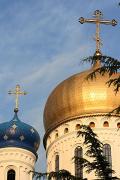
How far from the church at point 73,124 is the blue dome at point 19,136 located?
0.43 metres

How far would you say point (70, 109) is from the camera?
20.2 metres

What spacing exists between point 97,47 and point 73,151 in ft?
16.2

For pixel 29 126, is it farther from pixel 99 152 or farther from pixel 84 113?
pixel 99 152

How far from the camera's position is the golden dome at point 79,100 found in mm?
19891

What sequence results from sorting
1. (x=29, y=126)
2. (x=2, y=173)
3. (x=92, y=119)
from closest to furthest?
1. (x=92, y=119)
2. (x=2, y=173)
3. (x=29, y=126)

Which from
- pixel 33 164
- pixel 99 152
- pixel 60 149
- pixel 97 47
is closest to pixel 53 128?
pixel 60 149

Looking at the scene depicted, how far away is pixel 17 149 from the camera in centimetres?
2216

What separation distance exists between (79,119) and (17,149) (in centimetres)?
346

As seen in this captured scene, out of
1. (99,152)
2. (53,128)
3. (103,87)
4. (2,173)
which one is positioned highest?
(103,87)

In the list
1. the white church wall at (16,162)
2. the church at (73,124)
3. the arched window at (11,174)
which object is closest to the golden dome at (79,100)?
the church at (73,124)

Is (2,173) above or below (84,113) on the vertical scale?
below

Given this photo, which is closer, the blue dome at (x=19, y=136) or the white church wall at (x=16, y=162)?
the white church wall at (x=16, y=162)

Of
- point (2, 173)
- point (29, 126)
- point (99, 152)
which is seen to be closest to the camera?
point (99, 152)

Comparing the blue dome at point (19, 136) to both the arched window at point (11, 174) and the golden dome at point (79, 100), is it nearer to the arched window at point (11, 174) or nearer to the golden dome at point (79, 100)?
the arched window at point (11, 174)
